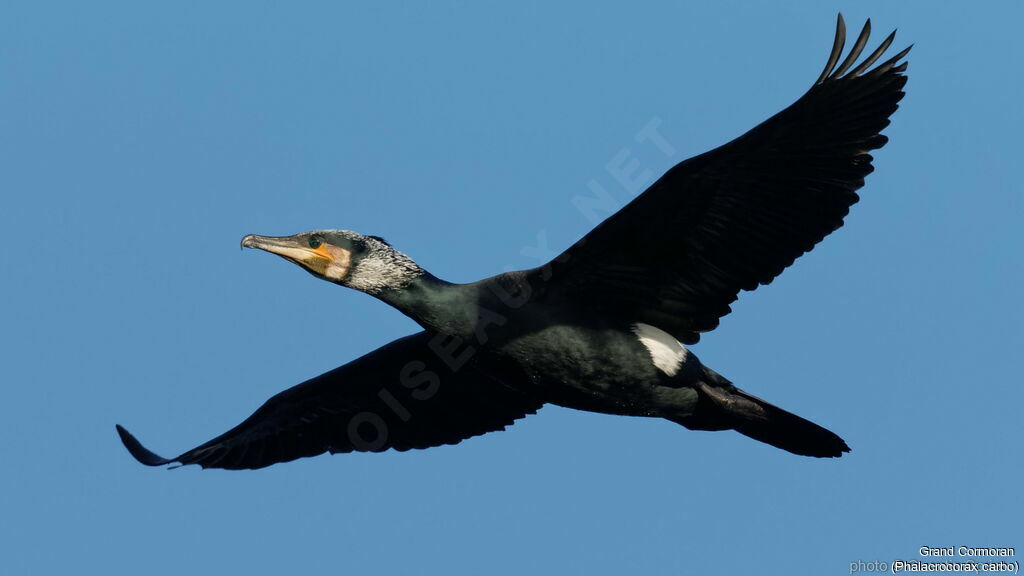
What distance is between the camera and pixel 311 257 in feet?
27.0

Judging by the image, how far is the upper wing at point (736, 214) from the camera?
778 cm

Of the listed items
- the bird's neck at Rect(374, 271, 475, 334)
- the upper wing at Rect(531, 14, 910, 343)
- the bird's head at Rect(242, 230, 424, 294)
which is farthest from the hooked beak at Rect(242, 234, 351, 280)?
the upper wing at Rect(531, 14, 910, 343)

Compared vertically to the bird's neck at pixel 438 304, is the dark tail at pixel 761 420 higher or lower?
lower

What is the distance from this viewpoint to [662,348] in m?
8.36

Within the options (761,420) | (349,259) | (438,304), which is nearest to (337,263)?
(349,259)

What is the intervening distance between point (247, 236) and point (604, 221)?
6.21 ft

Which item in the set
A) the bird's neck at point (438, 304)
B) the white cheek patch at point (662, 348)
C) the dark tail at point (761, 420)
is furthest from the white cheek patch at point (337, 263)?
the dark tail at point (761, 420)

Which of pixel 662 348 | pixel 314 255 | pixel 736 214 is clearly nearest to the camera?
pixel 736 214

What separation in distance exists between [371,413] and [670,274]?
2.33 m

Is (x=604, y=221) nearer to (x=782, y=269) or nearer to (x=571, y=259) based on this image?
(x=571, y=259)

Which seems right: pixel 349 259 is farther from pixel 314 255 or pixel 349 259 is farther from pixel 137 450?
pixel 137 450

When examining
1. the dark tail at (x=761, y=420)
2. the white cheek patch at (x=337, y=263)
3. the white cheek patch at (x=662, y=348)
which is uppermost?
the white cheek patch at (x=337, y=263)

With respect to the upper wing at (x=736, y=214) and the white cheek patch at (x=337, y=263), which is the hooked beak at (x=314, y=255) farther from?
the upper wing at (x=736, y=214)

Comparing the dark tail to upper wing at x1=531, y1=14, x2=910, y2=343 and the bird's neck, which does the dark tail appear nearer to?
upper wing at x1=531, y1=14, x2=910, y2=343
